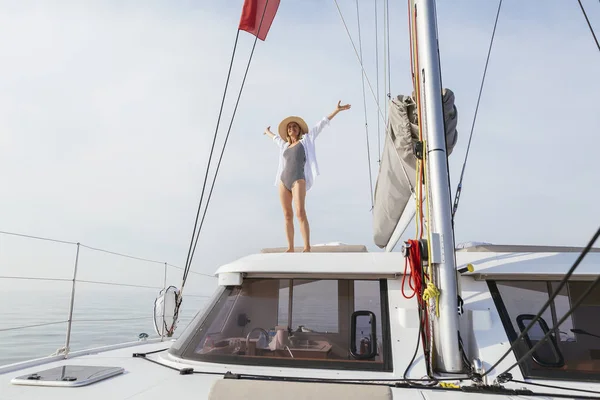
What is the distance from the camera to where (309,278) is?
3283 mm

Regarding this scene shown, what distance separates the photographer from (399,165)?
13.8 feet

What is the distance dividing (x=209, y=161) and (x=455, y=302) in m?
2.50

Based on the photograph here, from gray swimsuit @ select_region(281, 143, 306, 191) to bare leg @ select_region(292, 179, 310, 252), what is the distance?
0.22 feet

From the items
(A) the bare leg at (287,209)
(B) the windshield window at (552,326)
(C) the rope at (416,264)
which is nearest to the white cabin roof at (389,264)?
(B) the windshield window at (552,326)

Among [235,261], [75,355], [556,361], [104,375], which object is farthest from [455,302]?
[75,355]

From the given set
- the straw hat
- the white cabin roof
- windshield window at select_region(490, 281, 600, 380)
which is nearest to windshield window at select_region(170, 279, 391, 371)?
the white cabin roof

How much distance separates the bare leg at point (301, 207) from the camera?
4.07 meters

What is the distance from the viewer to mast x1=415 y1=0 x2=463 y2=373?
2648mm

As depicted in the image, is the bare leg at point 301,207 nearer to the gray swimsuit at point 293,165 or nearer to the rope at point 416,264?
the gray swimsuit at point 293,165

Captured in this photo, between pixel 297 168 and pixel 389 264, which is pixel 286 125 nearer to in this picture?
pixel 297 168

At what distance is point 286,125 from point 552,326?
3.01 meters

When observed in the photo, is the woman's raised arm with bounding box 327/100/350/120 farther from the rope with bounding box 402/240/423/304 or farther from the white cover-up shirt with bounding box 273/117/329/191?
the rope with bounding box 402/240/423/304

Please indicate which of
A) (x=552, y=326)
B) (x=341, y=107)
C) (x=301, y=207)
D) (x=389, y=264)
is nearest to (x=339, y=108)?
(x=341, y=107)

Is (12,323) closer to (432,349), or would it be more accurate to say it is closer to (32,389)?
(32,389)
